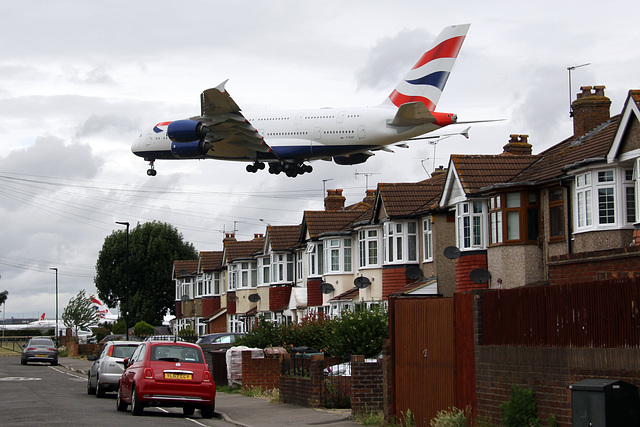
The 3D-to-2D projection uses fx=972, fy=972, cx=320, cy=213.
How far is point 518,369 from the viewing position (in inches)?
507

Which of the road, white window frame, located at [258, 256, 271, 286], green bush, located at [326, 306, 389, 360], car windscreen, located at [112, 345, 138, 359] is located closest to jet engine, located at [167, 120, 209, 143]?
the road

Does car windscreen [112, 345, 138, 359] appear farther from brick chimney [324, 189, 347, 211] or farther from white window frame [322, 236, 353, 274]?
brick chimney [324, 189, 347, 211]

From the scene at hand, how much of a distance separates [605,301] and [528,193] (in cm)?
1712

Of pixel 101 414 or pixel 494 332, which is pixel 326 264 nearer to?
pixel 101 414

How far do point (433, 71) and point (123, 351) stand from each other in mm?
22806

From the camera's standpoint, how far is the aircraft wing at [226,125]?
40500 millimetres

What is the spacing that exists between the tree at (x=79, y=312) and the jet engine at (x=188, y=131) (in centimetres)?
6665

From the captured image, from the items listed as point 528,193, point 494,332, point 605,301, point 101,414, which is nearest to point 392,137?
point 528,193

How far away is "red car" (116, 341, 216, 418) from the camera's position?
58.1ft

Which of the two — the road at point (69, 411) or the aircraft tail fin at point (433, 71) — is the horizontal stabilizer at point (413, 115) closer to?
the aircraft tail fin at point (433, 71)

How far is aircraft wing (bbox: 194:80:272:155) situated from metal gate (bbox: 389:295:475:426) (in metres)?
25.3

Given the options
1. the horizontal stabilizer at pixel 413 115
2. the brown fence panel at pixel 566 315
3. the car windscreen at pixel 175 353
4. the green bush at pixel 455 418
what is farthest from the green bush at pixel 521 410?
the horizontal stabilizer at pixel 413 115

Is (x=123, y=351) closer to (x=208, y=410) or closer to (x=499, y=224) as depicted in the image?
(x=208, y=410)

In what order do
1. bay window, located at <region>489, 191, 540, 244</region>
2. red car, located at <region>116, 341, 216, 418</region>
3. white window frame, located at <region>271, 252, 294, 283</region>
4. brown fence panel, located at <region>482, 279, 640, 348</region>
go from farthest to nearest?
1. white window frame, located at <region>271, 252, 294, 283</region>
2. bay window, located at <region>489, 191, 540, 244</region>
3. red car, located at <region>116, 341, 216, 418</region>
4. brown fence panel, located at <region>482, 279, 640, 348</region>
